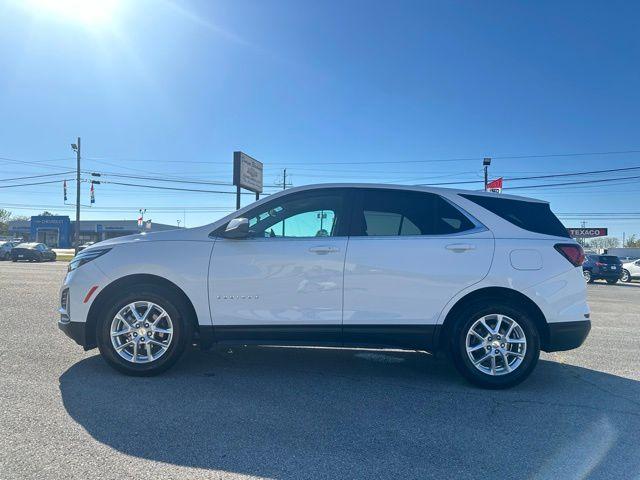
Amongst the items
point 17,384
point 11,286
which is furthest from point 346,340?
point 11,286

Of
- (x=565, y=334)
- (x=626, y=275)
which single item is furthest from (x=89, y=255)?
(x=626, y=275)

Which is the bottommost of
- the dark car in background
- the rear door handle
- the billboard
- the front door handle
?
the dark car in background

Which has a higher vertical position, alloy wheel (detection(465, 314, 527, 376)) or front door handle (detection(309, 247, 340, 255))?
front door handle (detection(309, 247, 340, 255))

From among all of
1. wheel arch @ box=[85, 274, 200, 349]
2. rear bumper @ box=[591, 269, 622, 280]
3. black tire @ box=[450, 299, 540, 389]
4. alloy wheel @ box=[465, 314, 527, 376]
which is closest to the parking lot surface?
black tire @ box=[450, 299, 540, 389]

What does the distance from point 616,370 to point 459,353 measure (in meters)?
2.17

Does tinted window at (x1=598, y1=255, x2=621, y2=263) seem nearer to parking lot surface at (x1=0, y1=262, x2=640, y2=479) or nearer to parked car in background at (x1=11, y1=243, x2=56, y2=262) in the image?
parking lot surface at (x1=0, y1=262, x2=640, y2=479)

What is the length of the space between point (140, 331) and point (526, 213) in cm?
392

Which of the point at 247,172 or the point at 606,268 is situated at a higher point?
the point at 247,172

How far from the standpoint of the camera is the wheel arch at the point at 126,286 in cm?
426

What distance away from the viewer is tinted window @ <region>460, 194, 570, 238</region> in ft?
14.3

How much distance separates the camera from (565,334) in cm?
416

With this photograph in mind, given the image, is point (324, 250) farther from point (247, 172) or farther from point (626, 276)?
point (626, 276)

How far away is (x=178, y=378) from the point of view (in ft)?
14.0

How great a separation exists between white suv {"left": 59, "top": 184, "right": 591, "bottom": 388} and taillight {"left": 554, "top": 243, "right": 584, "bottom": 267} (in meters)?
0.01
